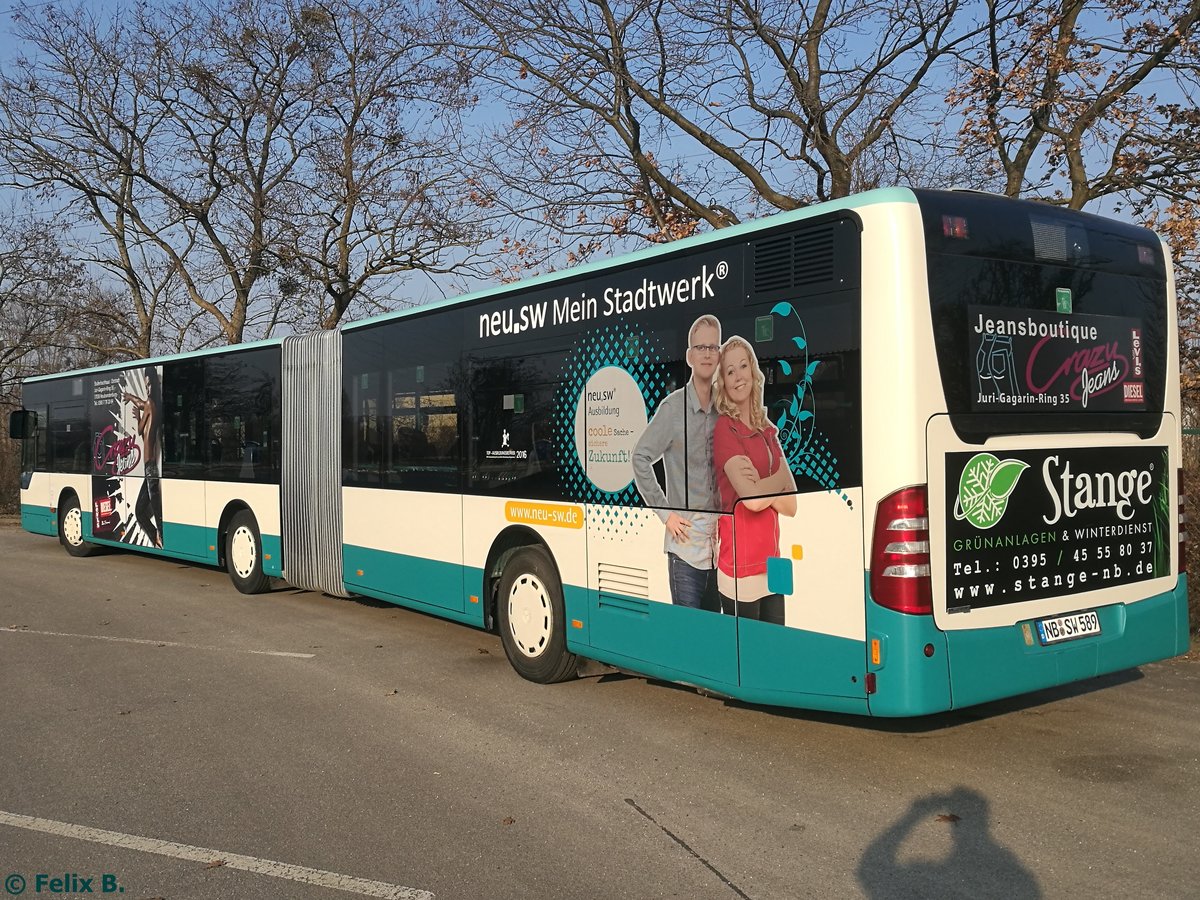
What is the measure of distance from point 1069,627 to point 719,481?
209 centimetres

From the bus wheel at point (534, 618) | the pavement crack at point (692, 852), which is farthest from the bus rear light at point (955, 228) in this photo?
the bus wheel at point (534, 618)

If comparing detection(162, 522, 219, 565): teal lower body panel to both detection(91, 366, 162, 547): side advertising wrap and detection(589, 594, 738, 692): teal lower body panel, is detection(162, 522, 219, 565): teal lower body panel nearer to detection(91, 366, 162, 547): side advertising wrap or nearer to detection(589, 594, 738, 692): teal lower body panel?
detection(91, 366, 162, 547): side advertising wrap

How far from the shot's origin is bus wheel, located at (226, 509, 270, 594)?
40.4 feet

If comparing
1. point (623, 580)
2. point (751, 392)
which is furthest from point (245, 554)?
point (751, 392)

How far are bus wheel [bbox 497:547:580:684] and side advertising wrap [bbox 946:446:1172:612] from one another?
3220 millimetres

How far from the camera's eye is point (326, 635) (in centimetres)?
1006

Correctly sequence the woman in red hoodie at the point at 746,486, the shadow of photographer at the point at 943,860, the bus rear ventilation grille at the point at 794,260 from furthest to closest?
the woman in red hoodie at the point at 746,486 < the bus rear ventilation grille at the point at 794,260 < the shadow of photographer at the point at 943,860

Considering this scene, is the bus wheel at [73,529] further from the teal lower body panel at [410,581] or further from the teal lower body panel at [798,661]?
the teal lower body panel at [798,661]

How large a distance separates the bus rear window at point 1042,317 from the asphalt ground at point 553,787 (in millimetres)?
1921

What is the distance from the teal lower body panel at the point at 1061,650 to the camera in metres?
5.24

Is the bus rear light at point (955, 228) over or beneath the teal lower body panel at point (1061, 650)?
over

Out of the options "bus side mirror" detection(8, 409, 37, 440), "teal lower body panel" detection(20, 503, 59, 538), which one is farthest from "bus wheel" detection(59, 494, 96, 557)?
"bus side mirror" detection(8, 409, 37, 440)

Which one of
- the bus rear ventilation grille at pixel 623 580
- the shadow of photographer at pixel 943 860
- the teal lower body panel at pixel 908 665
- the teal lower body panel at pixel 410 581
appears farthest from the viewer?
the teal lower body panel at pixel 410 581

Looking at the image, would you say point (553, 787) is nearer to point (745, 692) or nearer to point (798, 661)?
point (745, 692)
